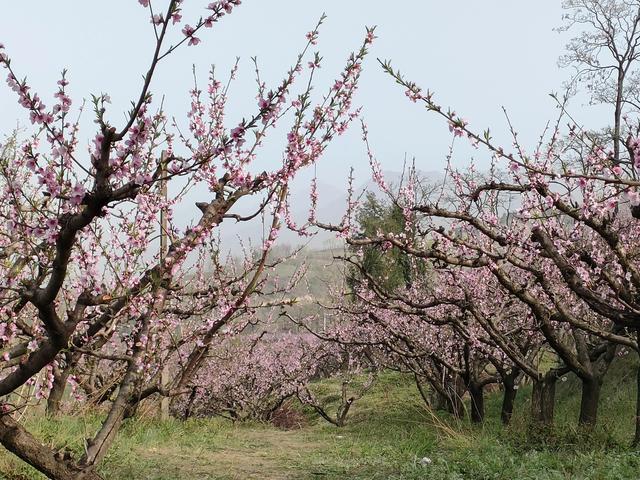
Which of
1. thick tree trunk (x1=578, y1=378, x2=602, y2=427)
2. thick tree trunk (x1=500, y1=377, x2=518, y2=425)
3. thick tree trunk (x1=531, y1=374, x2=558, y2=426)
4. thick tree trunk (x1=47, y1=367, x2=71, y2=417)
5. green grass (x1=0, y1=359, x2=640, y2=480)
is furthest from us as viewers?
thick tree trunk (x1=500, y1=377, x2=518, y2=425)

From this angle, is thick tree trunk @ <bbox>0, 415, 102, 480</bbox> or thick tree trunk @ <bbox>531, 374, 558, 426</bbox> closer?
thick tree trunk @ <bbox>0, 415, 102, 480</bbox>

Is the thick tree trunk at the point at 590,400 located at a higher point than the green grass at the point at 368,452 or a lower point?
higher

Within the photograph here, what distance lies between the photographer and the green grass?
5.82 meters

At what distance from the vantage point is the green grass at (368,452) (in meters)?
5.82

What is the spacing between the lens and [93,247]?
4.81m

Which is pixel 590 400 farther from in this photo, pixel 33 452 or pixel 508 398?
pixel 33 452

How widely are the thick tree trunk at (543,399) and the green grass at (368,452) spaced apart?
1.32 feet

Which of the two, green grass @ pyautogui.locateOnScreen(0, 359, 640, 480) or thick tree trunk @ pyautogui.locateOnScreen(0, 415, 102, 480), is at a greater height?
thick tree trunk @ pyautogui.locateOnScreen(0, 415, 102, 480)

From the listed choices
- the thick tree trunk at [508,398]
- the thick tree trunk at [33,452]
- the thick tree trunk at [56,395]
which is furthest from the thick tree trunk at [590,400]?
the thick tree trunk at [56,395]

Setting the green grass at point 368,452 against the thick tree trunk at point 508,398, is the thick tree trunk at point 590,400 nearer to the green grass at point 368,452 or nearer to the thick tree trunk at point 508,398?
the green grass at point 368,452

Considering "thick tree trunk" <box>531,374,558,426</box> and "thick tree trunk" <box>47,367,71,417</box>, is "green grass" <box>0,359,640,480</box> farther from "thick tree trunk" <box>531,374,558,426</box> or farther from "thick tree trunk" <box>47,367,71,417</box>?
"thick tree trunk" <box>47,367,71,417</box>

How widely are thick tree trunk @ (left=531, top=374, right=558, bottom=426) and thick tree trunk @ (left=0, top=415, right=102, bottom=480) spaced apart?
288 inches

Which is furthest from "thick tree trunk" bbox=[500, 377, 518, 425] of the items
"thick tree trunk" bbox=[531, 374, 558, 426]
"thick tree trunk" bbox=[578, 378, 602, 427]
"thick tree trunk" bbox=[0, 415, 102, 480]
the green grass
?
"thick tree trunk" bbox=[0, 415, 102, 480]

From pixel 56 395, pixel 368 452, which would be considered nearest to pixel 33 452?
pixel 368 452
